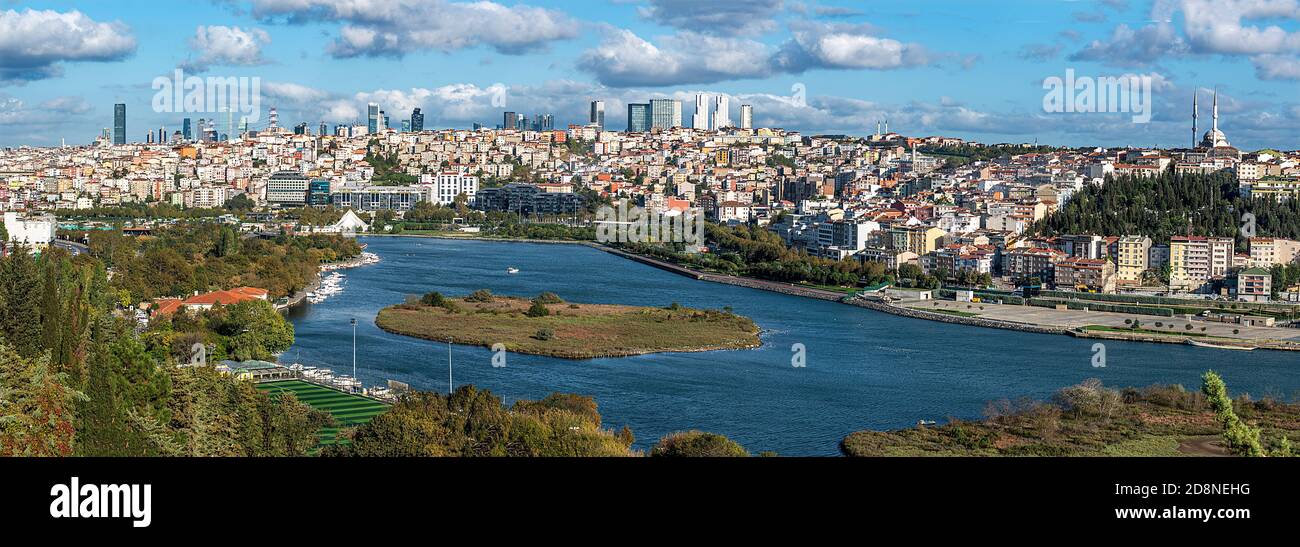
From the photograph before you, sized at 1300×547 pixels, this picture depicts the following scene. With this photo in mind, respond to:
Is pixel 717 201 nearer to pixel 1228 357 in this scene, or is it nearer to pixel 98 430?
pixel 1228 357

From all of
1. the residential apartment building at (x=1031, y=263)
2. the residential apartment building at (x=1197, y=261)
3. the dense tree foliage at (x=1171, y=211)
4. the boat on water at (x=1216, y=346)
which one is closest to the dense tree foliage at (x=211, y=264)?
the boat on water at (x=1216, y=346)

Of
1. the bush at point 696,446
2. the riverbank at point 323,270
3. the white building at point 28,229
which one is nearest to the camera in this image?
the bush at point 696,446

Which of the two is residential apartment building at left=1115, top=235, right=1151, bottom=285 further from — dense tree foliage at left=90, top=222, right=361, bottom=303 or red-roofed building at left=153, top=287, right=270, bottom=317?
red-roofed building at left=153, top=287, right=270, bottom=317

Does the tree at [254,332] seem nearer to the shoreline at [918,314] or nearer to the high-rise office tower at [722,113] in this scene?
the shoreline at [918,314]
